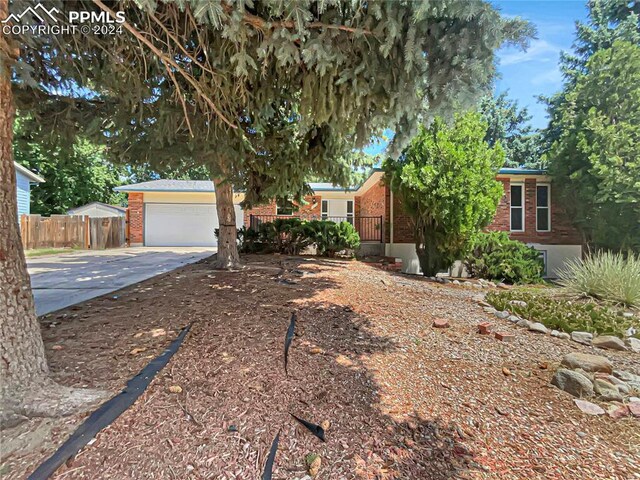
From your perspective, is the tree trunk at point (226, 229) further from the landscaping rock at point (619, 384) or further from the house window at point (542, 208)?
the house window at point (542, 208)

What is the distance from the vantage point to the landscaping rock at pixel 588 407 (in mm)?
2436

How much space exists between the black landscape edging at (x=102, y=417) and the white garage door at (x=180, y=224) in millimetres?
14715

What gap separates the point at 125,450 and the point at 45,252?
14.6 metres

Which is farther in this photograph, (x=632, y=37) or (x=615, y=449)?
(x=632, y=37)

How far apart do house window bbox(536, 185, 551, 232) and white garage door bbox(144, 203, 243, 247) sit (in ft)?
43.4

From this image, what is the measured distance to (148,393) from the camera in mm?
2283

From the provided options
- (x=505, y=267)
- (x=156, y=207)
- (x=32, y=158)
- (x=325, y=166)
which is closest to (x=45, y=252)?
(x=156, y=207)

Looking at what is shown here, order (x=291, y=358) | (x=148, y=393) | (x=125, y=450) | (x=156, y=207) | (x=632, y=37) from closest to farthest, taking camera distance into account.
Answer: (x=125, y=450), (x=148, y=393), (x=291, y=358), (x=632, y=37), (x=156, y=207)

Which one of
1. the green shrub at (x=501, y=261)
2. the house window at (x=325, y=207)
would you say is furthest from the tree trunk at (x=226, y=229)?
the house window at (x=325, y=207)

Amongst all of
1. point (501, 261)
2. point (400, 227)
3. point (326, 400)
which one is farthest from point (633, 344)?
point (400, 227)

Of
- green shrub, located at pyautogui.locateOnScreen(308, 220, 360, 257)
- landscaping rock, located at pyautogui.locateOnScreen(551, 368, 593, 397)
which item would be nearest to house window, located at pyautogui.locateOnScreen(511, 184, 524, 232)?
green shrub, located at pyautogui.locateOnScreen(308, 220, 360, 257)

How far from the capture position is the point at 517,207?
11.1 m

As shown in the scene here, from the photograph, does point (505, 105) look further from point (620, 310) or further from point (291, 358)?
point (291, 358)

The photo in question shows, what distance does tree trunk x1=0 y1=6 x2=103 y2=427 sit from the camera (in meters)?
2.09
